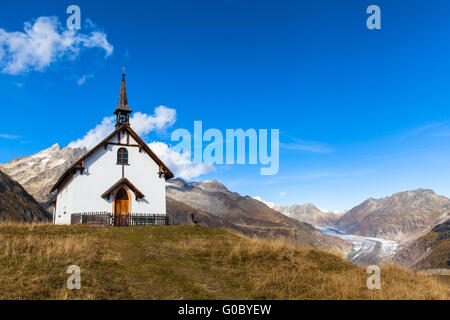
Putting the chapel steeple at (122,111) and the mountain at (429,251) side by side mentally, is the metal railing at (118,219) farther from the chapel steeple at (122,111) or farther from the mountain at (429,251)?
the mountain at (429,251)

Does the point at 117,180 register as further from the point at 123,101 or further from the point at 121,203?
the point at 123,101

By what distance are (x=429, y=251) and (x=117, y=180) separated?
118 metres

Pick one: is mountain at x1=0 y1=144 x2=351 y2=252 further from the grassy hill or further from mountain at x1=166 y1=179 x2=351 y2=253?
the grassy hill

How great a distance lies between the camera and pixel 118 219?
27078 mm

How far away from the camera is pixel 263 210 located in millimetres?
147375

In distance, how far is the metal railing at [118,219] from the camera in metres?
26.2

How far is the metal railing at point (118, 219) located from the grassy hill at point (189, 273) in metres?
10.6

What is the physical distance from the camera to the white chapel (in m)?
27.5

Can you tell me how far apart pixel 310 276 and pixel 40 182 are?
218708 mm

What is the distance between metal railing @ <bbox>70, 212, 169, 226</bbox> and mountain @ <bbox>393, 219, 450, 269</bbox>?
300ft

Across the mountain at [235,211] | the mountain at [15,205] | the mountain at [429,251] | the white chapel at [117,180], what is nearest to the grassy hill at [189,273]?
the white chapel at [117,180]

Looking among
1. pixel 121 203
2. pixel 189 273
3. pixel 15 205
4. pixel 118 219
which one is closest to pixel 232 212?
pixel 15 205

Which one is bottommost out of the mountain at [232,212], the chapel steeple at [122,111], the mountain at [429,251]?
the mountain at [429,251]
